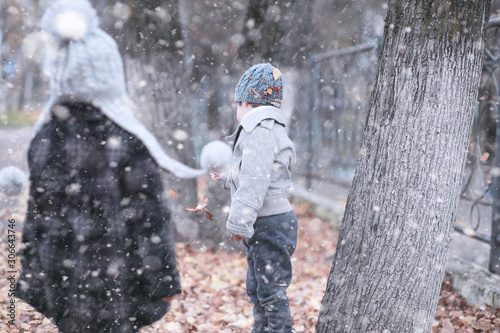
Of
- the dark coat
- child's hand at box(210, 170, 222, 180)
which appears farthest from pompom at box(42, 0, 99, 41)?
child's hand at box(210, 170, 222, 180)

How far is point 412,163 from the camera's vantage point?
2.07 m

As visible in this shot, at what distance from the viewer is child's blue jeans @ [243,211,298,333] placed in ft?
7.39

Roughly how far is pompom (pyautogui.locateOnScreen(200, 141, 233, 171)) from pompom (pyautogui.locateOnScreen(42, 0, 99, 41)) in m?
1.04

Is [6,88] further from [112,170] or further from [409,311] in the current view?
[409,311]

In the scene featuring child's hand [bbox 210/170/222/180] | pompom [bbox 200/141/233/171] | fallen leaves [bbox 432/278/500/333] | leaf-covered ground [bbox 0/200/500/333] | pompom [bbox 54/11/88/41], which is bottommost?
leaf-covered ground [bbox 0/200/500/333]

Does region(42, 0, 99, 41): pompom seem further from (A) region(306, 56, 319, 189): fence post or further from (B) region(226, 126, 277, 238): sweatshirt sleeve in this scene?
(A) region(306, 56, 319, 189): fence post

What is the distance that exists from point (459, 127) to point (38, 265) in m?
2.68

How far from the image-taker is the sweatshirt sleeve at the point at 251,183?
2.07 meters

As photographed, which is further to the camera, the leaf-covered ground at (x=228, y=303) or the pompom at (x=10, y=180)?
the leaf-covered ground at (x=228, y=303)

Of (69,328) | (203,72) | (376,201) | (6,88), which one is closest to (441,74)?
(376,201)

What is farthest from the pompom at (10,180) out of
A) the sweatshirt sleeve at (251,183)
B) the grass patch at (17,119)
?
the grass patch at (17,119)

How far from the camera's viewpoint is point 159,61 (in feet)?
15.3

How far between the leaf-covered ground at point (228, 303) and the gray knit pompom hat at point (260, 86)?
1961mm

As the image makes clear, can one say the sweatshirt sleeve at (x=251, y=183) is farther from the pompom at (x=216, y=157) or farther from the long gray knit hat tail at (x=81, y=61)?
the long gray knit hat tail at (x=81, y=61)
